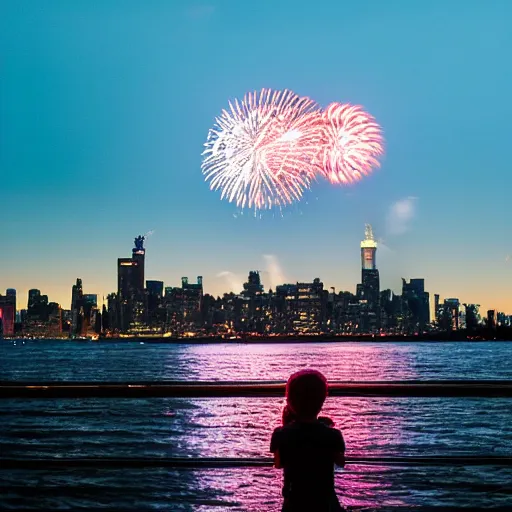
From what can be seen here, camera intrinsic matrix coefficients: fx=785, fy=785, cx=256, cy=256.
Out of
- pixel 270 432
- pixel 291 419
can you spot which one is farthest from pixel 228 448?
pixel 291 419

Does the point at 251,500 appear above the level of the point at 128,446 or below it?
above

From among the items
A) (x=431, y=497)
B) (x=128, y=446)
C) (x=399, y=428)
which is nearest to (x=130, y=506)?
(x=431, y=497)

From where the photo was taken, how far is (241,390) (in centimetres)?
473

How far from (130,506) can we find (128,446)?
13.4 meters

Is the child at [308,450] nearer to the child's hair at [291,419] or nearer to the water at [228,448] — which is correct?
the child's hair at [291,419]

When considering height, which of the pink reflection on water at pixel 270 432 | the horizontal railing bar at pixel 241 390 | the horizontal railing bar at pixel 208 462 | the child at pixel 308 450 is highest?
the horizontal railing bar at pixel 241 390

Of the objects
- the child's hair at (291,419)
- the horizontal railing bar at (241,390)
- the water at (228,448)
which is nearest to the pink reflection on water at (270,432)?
the water at (228,448)

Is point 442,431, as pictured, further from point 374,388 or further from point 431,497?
point 374,388

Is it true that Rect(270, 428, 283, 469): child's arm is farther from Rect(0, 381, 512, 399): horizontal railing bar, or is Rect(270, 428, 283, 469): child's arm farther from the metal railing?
Rect(0, 381, 512, 399): horizontal railing bar

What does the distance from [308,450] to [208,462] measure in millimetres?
891

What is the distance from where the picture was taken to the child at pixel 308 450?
3.72 meters

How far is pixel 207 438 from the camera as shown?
22875 millimetres

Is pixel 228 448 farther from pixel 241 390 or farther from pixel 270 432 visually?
pixel 241 390

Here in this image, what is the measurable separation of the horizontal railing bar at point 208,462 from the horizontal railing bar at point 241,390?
0.38 metres
